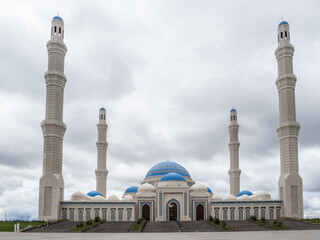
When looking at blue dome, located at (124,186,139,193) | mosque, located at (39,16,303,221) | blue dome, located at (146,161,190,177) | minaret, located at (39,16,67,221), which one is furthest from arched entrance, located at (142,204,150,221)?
minaret, located at (39,16,67,221)

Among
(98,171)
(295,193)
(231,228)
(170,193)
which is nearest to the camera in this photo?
(231,228)

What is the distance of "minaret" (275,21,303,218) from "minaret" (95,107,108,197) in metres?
30.0

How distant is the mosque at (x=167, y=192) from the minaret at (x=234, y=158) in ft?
31.5

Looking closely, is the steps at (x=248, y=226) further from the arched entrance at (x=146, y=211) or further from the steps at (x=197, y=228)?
the arched entrance at (x=146, y=211)

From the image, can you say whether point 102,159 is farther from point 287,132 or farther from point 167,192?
point 287,132

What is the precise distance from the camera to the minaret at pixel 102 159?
232 ft

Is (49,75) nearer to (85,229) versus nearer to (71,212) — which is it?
(71,212)

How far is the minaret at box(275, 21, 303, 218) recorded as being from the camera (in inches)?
2146

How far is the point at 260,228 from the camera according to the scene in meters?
40.7

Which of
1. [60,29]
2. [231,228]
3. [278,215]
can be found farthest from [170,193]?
[60,29]

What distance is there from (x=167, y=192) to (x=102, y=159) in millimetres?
17457

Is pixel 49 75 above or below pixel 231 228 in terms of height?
above

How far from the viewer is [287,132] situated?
56.2 metres

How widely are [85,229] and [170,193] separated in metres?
20.9
